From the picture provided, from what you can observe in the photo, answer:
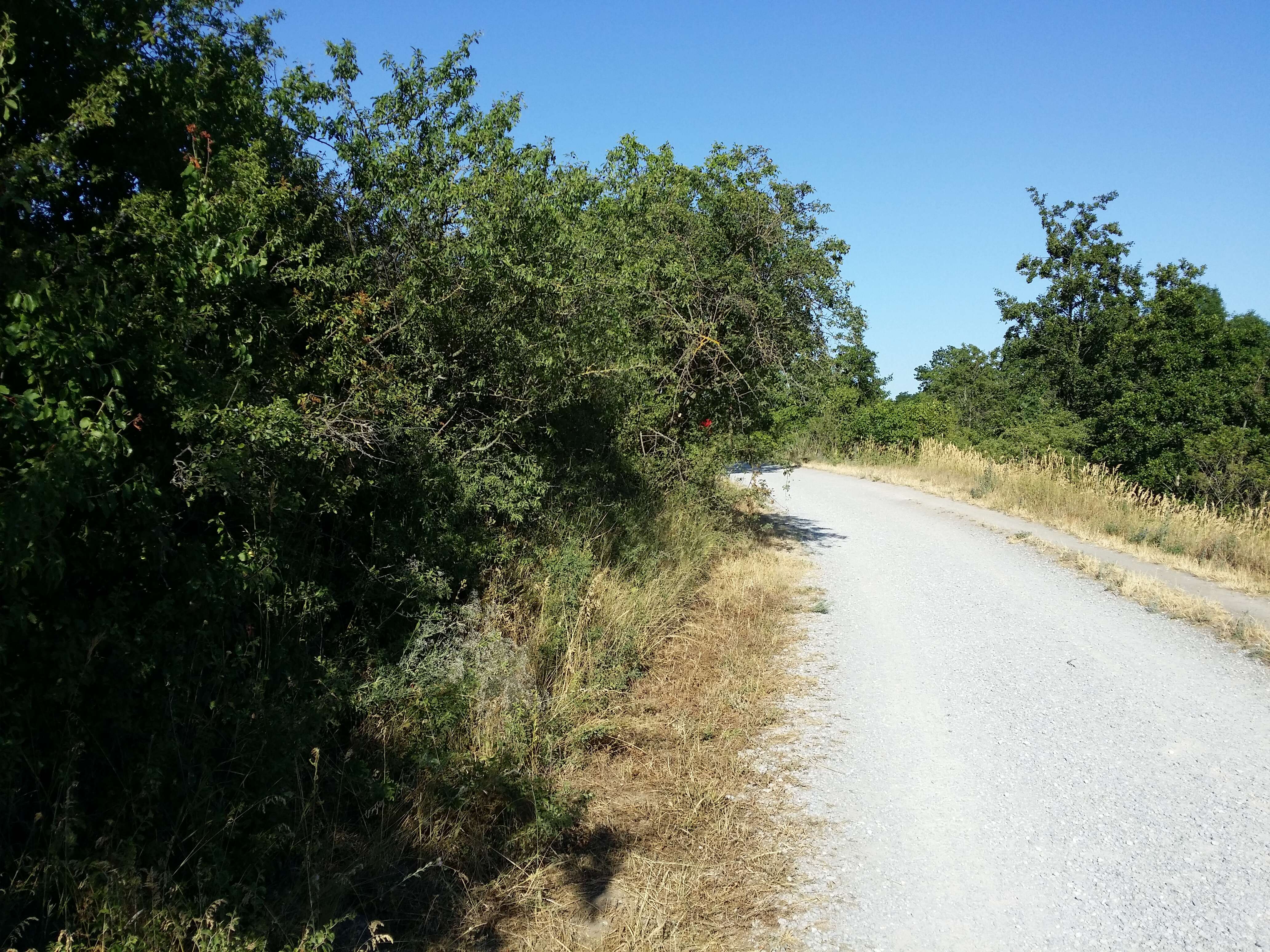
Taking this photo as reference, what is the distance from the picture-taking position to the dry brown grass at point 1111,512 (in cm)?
1198

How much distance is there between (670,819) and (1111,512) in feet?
44.9

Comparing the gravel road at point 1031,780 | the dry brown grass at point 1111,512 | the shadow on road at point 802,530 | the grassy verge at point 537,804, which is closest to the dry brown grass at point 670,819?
the grassy verge at point 537,804

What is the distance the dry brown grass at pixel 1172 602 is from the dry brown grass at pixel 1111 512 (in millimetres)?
1182

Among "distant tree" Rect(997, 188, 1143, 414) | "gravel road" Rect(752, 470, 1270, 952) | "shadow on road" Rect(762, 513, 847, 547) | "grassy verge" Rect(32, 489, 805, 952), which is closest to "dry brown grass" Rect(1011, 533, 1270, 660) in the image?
"gravel road" Rect(752, 470, 1270, 952)

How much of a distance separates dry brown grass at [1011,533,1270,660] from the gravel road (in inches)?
9.6

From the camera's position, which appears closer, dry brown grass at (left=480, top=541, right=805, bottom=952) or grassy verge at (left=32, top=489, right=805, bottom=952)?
grassy verge at (left=32, top=489, right=805, bottom=952)

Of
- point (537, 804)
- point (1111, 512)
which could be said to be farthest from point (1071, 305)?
point (537, 804)

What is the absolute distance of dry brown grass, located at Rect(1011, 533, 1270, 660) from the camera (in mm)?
8180

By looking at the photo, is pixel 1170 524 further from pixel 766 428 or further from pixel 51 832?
pixel 51 832

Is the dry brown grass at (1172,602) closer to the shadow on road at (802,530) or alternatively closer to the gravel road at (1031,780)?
the gravel road at (1031,780)

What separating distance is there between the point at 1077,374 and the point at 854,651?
26.4m

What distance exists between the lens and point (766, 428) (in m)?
13.0

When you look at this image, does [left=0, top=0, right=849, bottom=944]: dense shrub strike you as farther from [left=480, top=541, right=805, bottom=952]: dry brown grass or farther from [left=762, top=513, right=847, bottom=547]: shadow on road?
[left=762, top=513, right=847, bottom=547]: shadow on road

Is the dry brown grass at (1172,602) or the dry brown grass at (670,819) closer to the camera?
the dry brown grass at (670,819)
